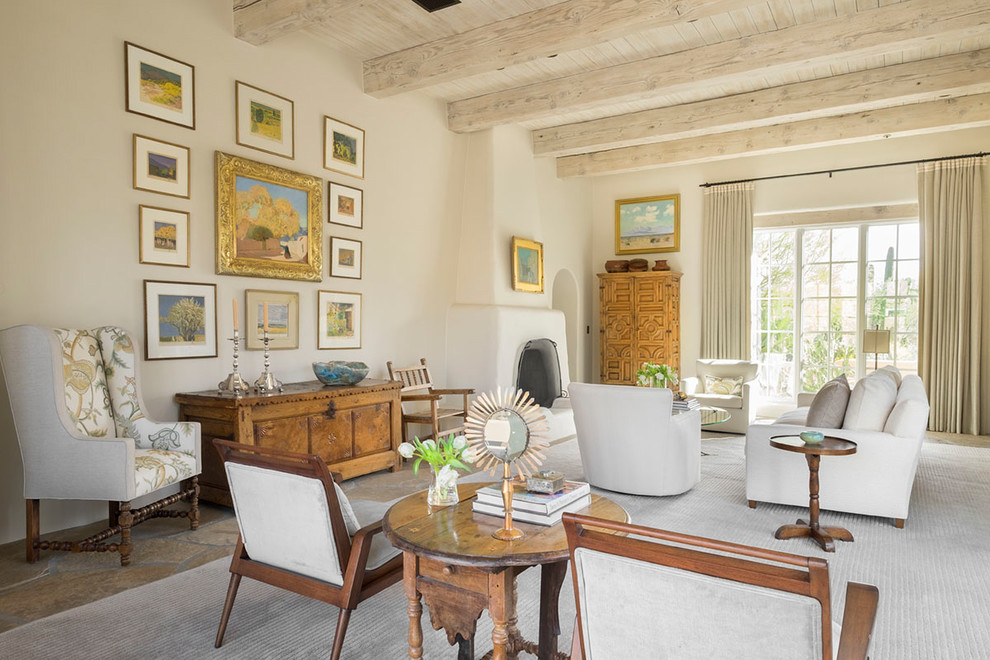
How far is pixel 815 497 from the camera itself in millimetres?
3680

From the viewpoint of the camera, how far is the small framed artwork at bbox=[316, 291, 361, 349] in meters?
5.39

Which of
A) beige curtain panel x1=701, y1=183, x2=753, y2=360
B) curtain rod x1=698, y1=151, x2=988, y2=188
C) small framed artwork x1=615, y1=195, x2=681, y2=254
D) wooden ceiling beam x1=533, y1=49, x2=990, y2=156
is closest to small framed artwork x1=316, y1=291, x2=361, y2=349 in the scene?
wooden ceiling beam x1=533, y1=49, x2=990, y2=156

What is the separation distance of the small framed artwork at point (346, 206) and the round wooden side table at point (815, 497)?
12.5ft

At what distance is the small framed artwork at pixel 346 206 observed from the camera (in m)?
5.49

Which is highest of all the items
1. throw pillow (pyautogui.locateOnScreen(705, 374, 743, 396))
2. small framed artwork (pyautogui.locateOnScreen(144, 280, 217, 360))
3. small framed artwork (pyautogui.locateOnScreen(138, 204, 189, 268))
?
small framed artwork (pyautogui.locateOnScreen(138, 204, 189, 268))

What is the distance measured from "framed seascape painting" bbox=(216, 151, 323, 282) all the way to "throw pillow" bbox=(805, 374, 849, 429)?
3.90 meters

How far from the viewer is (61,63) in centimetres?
373

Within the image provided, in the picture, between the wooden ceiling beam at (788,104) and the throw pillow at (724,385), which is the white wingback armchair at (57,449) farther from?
the throw pillow at (724,385)

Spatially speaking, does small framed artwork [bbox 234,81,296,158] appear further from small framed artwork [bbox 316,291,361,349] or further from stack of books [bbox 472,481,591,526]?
stack of books [bbox 472,481,591,526]

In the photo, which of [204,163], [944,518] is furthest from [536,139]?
[944,518]

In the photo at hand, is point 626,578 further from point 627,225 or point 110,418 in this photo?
point 627,225

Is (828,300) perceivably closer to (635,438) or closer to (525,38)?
(635,438)

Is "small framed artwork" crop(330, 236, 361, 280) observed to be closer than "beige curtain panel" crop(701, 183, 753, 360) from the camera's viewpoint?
Yes

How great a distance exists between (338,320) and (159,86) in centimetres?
220
